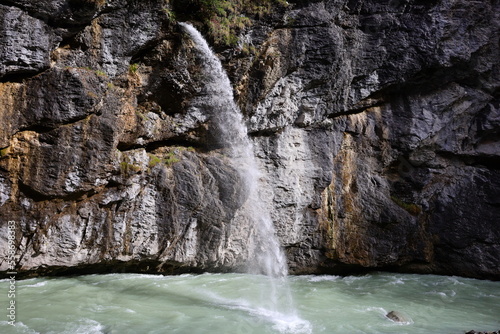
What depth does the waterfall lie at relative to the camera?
35.2ft

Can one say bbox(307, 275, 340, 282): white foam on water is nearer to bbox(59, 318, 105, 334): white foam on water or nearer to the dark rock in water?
the dark rock in water

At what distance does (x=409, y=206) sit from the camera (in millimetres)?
12922

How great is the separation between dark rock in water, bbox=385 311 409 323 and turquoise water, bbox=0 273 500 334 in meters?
0.11

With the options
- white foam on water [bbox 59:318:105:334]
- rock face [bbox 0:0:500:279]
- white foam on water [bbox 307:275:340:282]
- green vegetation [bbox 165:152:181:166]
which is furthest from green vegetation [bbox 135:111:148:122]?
white foam on water [bbox 307:275:340:282]

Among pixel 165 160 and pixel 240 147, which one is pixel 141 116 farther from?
pixel 240 147

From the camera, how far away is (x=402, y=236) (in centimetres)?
1246

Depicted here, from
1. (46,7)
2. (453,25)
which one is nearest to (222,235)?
(46,7)

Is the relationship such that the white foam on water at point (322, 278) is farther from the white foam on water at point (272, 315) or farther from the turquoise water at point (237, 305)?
the white foam on water at point (272, 315)

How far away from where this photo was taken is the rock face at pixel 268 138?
28.1ft

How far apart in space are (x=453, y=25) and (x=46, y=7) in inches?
457

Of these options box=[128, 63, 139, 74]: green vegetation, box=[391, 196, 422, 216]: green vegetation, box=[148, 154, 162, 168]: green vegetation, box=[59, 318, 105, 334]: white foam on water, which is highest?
box=[128, 63, 139, 74]: green vegetation

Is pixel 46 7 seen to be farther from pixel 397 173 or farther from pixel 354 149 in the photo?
pixel 397 173

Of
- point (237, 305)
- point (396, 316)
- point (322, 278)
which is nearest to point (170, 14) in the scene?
point (237, 305)

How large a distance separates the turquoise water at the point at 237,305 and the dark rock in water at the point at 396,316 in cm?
11
